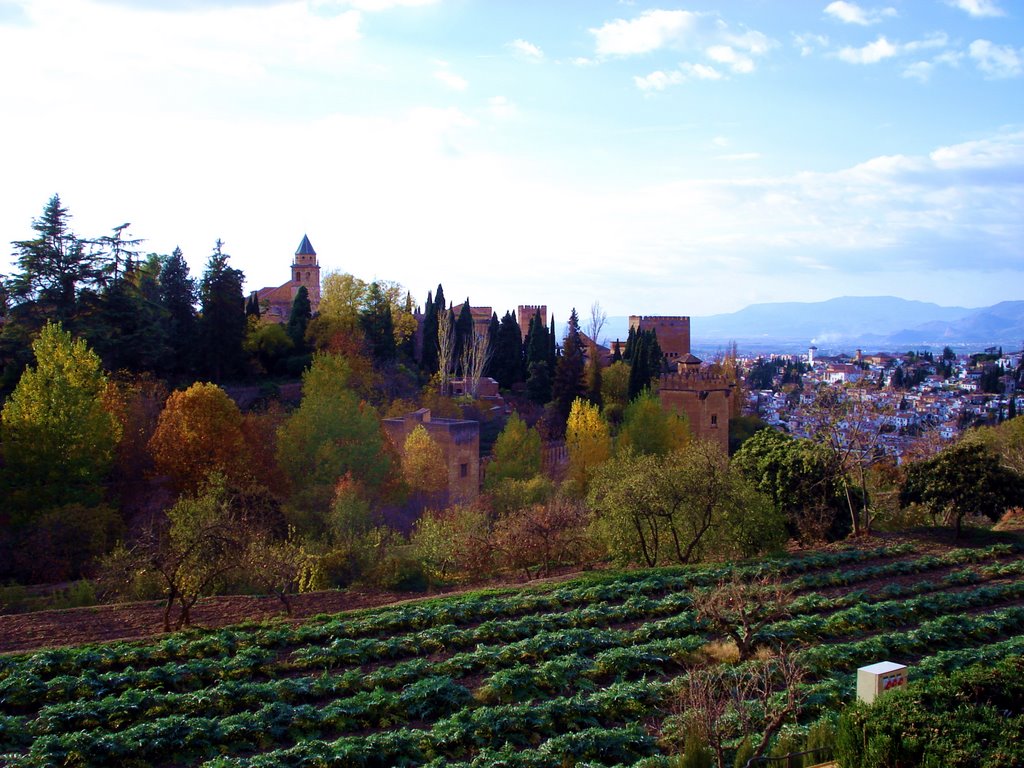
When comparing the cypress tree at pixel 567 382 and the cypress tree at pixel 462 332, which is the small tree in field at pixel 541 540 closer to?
the cypress tree at pixel 567 382

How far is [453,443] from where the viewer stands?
30.2 metres

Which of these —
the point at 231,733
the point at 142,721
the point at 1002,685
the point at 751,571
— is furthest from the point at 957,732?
the point at 751,571

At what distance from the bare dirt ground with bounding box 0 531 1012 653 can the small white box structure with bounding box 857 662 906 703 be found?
992cm

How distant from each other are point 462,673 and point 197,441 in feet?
49.1

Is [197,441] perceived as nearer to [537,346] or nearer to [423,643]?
[423,643]

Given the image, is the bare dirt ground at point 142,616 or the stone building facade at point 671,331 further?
the stone building facade at point 671,331

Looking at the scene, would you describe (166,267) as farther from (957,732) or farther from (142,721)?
(957,732)

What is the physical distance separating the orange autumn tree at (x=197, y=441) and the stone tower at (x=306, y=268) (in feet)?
132

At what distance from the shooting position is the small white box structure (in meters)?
8.77

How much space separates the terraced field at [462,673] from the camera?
991cm

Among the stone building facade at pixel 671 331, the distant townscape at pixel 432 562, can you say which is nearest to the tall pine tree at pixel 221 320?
the distant townscape at pixel 432 562

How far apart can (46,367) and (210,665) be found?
1495cm

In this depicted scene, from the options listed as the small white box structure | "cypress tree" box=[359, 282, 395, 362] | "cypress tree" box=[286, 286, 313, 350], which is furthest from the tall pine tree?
the small white box structure

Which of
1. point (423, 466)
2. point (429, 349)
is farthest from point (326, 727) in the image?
point (429, 349)
